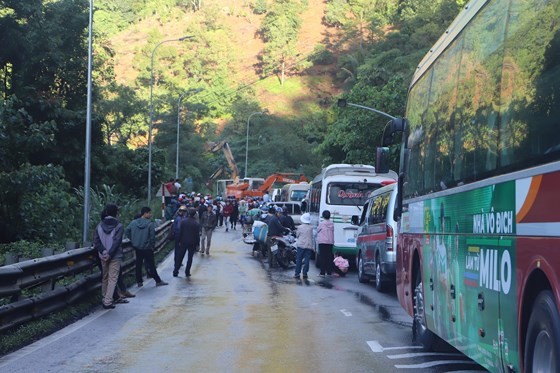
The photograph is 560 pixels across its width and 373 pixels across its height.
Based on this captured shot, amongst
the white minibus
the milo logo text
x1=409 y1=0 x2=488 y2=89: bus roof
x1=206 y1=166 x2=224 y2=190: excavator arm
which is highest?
x1=206 y1=166 x2=224 y2=190: excavator arm

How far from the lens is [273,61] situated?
15625cm

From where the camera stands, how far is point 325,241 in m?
23.0

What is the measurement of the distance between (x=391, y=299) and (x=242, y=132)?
90.7 metres

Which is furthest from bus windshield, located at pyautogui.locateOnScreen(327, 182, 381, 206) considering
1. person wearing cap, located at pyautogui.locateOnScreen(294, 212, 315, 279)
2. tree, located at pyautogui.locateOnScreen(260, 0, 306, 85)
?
tree, located at pyautogui.locateOnScreen(260, 0, 306, 85)

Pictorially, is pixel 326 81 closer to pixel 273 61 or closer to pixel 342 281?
pixel 273 61

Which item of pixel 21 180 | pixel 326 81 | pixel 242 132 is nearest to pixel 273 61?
pixel 326 81

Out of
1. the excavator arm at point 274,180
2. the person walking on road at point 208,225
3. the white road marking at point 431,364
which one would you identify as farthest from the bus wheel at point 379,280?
the excavator arm at point 274,180

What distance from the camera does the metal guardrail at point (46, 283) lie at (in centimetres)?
1123

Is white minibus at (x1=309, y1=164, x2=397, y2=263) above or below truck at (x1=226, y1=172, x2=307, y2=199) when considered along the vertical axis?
below

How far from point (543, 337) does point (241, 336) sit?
6.83 metres

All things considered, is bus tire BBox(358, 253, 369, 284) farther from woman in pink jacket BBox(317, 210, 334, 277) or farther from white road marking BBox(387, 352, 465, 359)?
white road marking BBox(387, 352, 465, 359)

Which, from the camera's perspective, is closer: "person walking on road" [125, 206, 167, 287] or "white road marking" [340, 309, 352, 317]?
"white road marking" [340, 309, 352, 317]

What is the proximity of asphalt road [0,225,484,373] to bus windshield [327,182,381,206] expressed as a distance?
6151 mm

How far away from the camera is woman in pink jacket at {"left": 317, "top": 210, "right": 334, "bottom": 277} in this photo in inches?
904
